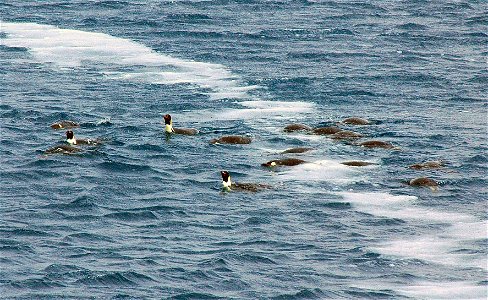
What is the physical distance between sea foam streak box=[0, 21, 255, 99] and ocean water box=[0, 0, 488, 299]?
155mm

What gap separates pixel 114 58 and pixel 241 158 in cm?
1926

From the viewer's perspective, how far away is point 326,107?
51.3m

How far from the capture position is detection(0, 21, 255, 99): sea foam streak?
5650 centimetres

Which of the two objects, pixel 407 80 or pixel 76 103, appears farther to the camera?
pixel 407 80

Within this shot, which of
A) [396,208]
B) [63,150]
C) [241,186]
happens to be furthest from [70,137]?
[396,208]

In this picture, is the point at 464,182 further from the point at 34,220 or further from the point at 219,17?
the point at 219,17

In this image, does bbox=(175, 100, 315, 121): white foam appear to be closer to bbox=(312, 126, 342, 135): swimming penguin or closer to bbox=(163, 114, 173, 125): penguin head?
bbox=(312, 126, 342, 135): swimming penguin

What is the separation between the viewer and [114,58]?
202 feet

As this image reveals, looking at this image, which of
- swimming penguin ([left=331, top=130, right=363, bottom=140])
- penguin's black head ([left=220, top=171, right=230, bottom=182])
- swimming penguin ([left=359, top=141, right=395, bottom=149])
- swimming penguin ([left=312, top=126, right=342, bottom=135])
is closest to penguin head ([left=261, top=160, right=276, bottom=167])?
penguin's black head ([left=220, top=171, right=230, bottom=182])

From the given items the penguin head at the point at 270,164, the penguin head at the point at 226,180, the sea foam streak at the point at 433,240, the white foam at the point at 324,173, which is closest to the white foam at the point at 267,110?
the penguin head at the point at 270,164

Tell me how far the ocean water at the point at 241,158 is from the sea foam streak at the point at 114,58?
0.51 feet

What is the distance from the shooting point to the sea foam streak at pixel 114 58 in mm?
56500

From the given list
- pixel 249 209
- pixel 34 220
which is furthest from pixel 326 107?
pixel 34 220

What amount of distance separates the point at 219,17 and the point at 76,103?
2237cm
